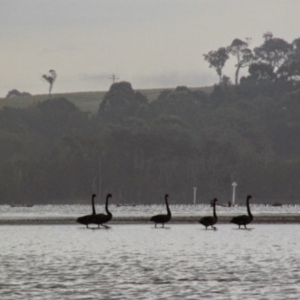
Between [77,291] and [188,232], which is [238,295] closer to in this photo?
[77,291]

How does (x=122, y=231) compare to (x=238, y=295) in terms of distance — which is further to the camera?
(x=122, y=231)

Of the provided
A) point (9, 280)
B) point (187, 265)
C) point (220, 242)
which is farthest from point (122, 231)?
point (9, 280)

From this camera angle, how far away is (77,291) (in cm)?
2712

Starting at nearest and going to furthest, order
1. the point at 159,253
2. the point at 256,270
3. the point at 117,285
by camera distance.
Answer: the point at 117,285 → the point at 256,270 → the point at 159,253

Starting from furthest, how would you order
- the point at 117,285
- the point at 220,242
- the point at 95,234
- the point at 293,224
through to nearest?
the point at 293,224
the point at 95,234
the point at 220,242
the point at 117,285

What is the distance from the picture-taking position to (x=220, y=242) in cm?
4653

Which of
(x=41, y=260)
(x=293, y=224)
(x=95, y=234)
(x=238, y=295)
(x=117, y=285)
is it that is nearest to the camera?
(x=238, y=295)

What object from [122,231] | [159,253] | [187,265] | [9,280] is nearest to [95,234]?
[122,231]

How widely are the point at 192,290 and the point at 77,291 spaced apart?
305 cm

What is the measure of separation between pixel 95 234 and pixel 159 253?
14559 mm

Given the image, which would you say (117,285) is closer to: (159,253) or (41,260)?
(41,260)

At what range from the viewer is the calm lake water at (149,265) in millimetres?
27047

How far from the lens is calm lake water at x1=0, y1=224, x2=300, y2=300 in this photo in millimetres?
27047

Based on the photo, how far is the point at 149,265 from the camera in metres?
34.2
